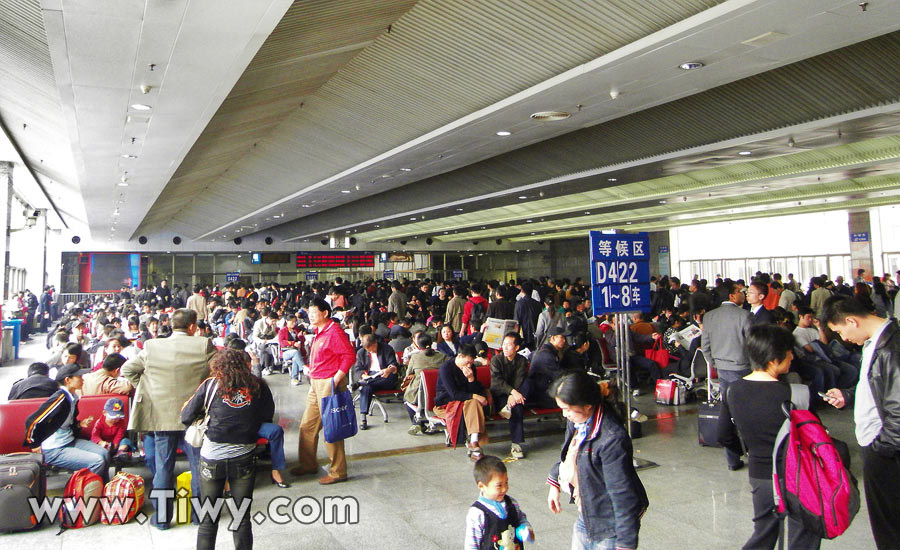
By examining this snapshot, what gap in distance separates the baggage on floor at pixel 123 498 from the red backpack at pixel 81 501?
0.07m

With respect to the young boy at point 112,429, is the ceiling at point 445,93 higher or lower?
higher

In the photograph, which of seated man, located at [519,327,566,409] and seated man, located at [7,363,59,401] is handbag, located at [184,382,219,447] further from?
seated man, located at [519,327,566,409]

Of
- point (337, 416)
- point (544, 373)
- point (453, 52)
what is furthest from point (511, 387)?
point (453, 52)

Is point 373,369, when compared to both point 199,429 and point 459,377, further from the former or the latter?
point 199,429

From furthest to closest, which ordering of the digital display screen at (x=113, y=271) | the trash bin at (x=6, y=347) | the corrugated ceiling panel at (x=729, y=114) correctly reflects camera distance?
the digital display screen at (x=113, y=271), the trash bin at (x=6, y=347), the corrugated ceiling panel at (x=729, y=114)

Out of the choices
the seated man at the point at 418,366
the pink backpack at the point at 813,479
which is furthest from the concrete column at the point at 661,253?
the pink backpack at the point at 813,479

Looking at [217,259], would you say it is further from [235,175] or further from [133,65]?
[133,65]

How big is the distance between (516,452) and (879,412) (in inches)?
155

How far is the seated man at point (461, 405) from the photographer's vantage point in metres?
6.64

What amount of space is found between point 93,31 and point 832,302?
5.93 metres

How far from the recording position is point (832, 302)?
3.72 meters

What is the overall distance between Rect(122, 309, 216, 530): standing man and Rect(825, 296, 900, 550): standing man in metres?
4.65

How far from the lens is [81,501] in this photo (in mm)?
4977

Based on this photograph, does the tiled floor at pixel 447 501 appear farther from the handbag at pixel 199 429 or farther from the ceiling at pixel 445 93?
the ceiling at pixel 445 93
